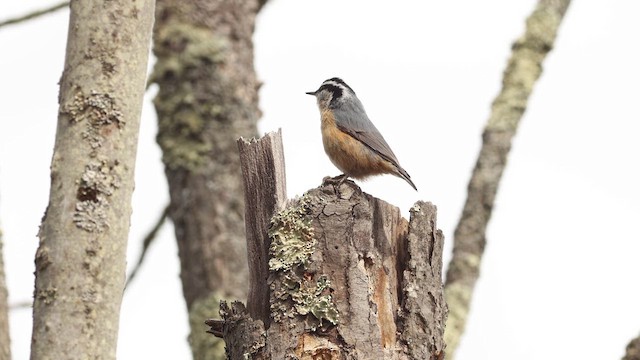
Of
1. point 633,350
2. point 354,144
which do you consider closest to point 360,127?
point 354,144

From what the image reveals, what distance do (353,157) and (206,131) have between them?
1313 mm

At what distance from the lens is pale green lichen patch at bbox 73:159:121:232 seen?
2.82m

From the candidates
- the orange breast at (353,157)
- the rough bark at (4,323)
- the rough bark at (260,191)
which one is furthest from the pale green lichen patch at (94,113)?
the orange breast at (353,157)

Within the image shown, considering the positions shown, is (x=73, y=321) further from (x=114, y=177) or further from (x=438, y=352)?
(x=438, y=352)

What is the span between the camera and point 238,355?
11.2 ft

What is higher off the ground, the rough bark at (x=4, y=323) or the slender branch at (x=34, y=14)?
the slender branch at (x=34, y=14)

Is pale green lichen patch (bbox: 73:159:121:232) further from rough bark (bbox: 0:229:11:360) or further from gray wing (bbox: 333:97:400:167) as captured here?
gray wing (bbox: 333:97:400:167)

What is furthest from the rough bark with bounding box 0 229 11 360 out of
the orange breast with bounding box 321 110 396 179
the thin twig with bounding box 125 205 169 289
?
the thin twig with bounding box 125 205 169 289

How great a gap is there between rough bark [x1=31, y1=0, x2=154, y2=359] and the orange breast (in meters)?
2.15

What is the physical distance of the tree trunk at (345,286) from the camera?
3357 millimetres

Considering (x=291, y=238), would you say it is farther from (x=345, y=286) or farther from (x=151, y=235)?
(x=151, y=235)

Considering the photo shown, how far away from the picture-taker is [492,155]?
19.3ft

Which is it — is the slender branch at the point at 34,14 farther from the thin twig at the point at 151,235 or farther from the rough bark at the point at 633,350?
the rough bark at the point at 633,350

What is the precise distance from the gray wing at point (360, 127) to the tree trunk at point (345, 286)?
5.22 ft
